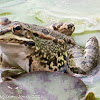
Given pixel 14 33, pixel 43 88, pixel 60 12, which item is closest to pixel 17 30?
pixel 14 33

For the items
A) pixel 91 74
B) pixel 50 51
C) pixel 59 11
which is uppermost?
pixel 59 11

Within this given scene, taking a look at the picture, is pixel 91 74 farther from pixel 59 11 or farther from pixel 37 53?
pixel 59 11

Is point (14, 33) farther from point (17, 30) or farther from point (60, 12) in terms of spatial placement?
point (60, 12)

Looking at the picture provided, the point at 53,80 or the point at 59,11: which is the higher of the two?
the point at 59,11

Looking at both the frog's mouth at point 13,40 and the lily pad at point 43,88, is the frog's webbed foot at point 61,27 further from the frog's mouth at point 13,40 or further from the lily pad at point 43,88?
the lily pad at point 43,88

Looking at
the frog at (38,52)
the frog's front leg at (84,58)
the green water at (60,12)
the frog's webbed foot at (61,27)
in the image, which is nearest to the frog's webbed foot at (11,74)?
the frog at (38,52)

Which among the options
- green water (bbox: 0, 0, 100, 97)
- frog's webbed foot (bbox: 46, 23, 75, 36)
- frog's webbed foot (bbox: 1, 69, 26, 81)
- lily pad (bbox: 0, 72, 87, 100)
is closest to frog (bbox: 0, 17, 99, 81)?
frog's webbed foot (bbox: 1, 69, 26, 81)

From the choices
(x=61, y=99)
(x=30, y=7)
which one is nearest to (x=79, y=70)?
(x=61, y=99)

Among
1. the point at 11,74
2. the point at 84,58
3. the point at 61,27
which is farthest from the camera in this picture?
the point at 61,27
